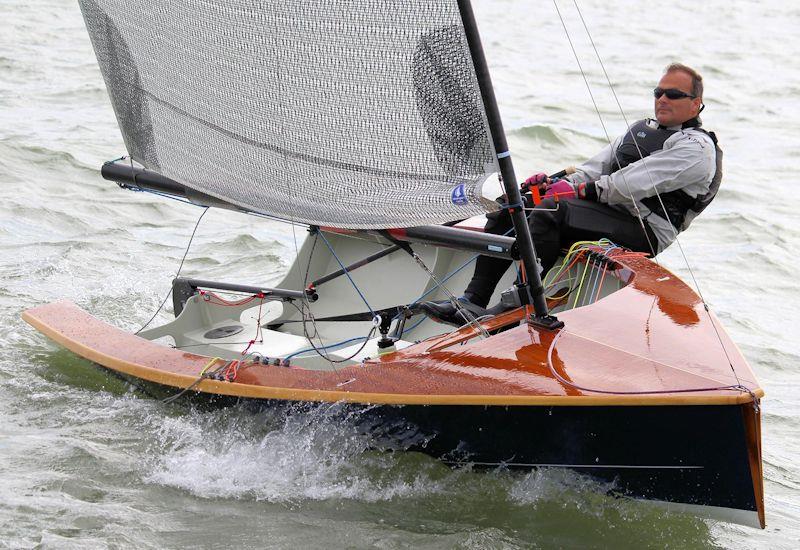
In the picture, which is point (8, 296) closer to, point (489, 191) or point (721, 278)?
point (489, 191)

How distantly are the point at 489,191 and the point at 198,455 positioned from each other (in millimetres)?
3963

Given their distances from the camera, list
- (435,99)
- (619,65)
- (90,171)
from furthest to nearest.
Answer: (619,65), (90,171), (435,99)

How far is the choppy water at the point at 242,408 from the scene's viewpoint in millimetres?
3529

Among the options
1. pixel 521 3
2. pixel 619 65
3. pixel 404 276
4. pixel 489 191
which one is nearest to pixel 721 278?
pixel 489 191

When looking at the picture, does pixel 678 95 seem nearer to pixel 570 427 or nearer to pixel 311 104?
pixel 311 104

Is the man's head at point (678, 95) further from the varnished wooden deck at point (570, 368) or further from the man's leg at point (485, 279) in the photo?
the man's leg at point (485, 279)

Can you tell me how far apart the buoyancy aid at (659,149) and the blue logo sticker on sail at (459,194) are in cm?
99

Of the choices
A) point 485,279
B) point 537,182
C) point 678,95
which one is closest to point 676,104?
point 678,95

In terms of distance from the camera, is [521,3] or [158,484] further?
→ [521,3]

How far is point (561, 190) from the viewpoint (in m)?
4.35

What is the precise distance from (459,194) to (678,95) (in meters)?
1.28

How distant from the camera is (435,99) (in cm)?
347

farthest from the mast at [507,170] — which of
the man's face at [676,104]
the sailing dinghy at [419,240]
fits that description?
the man's face at [676,104]

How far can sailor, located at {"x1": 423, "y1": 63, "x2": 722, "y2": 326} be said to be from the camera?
4.21m
